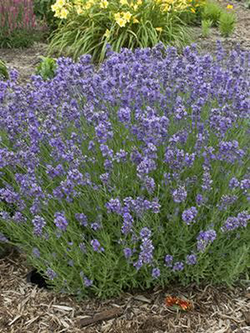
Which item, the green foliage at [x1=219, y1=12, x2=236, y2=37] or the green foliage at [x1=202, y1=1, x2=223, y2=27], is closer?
the green foliage at [x1=219, y1=12, x2=236, y2=37]

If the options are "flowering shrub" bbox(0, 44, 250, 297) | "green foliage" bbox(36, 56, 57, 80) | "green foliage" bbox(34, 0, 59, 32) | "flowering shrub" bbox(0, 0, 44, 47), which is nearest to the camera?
"flowering shrub" bbox(0, 44, 250, 297)

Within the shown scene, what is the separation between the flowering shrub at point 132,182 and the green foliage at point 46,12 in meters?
5.97

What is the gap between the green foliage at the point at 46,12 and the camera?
895 cm

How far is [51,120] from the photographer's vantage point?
294 cm

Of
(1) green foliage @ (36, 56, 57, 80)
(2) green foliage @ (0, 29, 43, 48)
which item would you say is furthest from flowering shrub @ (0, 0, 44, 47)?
(1) green foliage @ (36, 56, 57, 80)

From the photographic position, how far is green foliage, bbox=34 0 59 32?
8.95m

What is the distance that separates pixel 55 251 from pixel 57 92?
3.50 ft

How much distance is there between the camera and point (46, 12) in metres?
9.09

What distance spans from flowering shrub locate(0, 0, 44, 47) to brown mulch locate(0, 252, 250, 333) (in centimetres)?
590

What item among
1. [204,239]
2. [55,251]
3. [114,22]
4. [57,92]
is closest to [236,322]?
[204,239]

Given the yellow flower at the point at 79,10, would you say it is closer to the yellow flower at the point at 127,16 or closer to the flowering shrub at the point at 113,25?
the flowering shrub at the point at 113,25

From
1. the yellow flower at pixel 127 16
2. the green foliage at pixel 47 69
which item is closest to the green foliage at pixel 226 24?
the yellow flower at pixel 127 16

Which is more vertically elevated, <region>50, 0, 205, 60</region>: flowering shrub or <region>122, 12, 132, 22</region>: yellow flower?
<region>122, 12, 132, 22</region>: yellow flower

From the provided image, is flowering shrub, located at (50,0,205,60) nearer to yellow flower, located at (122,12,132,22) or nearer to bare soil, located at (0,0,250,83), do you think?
yellow flower, located at (122,12,132,22)
